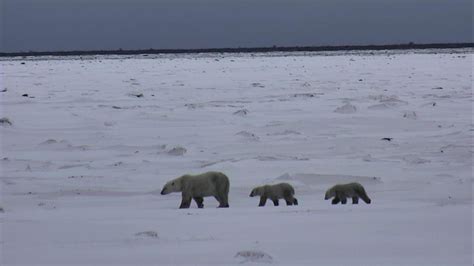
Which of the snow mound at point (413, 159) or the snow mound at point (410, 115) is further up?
the snow mound at point (413, 159)

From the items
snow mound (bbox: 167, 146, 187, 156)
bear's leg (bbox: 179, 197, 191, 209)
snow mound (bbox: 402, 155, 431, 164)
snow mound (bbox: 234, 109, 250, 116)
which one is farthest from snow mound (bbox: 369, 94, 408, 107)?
bear's leg (bbox: 179, 197, 191, 209)

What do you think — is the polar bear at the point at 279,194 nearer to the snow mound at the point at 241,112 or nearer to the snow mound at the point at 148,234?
the snow mound at the point at 148,234

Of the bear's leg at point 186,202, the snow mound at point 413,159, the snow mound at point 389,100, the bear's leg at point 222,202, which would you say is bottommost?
the snow mound at point 389,100

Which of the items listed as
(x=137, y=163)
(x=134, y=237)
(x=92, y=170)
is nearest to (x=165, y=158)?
(x=137, y=163)

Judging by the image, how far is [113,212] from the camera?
21.9 ft

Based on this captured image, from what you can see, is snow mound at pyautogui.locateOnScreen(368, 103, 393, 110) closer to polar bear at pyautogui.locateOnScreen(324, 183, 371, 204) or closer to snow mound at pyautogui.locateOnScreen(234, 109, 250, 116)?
snow mound at pyautogui.locateOnScreen(234, 109, 250, 116)

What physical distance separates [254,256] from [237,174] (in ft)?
15.3

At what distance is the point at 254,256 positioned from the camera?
4.72m

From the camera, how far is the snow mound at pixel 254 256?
4.68 metres

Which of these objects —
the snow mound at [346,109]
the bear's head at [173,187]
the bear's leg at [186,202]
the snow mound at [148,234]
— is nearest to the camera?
the snow mound at [148,234]

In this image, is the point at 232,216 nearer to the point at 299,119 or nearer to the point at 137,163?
the point at 137,163

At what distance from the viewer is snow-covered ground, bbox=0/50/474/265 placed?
198 inches

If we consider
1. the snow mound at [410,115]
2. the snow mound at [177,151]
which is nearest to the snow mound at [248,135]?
the snow mound at [177,151]

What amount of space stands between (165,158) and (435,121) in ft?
18.1
